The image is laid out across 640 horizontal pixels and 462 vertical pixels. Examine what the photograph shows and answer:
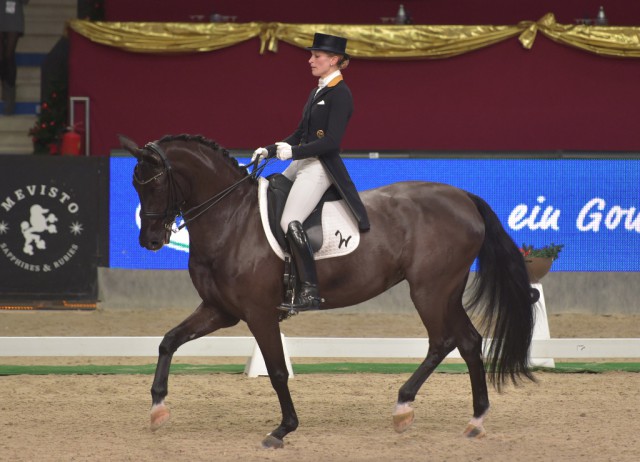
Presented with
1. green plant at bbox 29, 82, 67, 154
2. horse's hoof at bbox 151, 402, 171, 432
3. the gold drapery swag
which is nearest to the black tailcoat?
horse's hoof at bbox 151, 402, 171, 432

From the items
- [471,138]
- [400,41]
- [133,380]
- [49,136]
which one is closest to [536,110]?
[471,138]

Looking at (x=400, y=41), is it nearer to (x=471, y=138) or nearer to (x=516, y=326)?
(x=471, y=138)

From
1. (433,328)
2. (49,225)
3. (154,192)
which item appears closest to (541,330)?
(433,328)

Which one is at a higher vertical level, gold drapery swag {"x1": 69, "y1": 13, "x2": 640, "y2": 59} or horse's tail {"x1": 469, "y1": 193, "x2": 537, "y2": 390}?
gold drapery swag {"x1": 69, "y1": 13, "x2": 640, "y2": 59}

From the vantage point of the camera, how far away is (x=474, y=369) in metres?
6.67

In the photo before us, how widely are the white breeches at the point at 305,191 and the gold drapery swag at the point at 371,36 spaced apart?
275 inches

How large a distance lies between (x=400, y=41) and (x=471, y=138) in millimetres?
1461

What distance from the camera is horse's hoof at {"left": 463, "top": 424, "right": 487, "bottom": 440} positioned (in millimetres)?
6422

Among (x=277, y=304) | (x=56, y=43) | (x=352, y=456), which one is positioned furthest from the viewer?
(x=56, y=43)

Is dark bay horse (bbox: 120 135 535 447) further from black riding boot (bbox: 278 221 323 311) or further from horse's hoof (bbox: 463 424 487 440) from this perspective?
black riding boot (bbox: 278 221 323 311)

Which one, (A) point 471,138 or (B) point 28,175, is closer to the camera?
(B) point 28,175

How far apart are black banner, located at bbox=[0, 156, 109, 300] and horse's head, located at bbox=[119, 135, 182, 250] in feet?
17.4

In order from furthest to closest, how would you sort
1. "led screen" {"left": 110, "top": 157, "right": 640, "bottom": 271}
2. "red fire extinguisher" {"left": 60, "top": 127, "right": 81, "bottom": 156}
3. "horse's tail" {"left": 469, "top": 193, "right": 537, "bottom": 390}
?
"red fire extinguisher" {"left": 60, "top": 127, "right": 81, "bottom": 156} → "led screen" {"left": 110, "top": 157, "right": 640, "bottom": 271} → "horse's tail" {"left": 469, "top": 193, "right": 537, "bottom": 390}

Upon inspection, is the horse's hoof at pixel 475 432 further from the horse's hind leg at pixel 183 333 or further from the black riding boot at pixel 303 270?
the horse's hind leg at pixel 183 333
